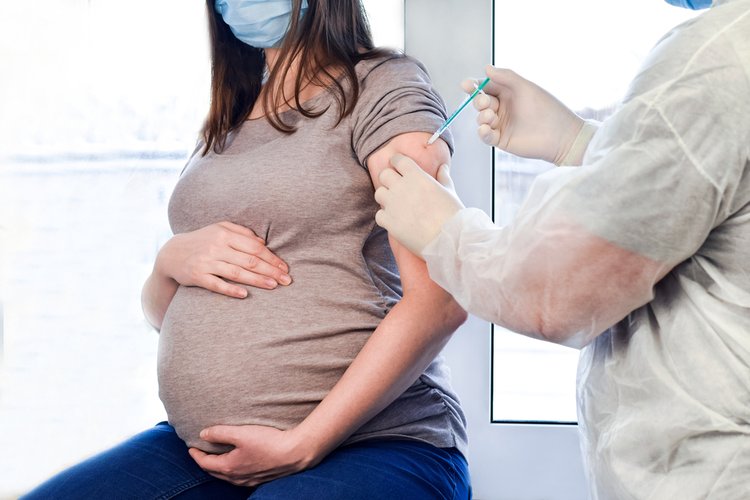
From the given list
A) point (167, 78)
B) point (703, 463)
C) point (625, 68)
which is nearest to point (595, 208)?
point (703, 463)

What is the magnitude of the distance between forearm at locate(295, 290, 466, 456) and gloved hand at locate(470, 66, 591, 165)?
0.25 metres

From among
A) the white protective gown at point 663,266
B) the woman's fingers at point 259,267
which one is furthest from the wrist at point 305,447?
the white protective gown at point 663,266

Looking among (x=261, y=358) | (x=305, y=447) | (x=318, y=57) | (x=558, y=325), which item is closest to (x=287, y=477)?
(x=305, y=447)

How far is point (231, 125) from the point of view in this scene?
4.42 feet

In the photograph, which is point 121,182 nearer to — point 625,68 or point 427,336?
point 427,336

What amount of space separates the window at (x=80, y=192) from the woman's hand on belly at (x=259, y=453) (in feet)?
2.51

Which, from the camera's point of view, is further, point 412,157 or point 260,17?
point 260,17

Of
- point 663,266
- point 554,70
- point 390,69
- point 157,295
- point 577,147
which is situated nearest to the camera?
point 663,266

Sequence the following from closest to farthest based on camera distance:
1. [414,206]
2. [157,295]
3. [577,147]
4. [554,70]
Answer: [414,206] → [577,147] → [157,295] → [554,70]

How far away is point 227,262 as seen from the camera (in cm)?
113

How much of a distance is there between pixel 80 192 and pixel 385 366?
39.7 inches

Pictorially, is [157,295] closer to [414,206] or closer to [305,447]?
[305,447]

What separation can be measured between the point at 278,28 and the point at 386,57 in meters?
0.19

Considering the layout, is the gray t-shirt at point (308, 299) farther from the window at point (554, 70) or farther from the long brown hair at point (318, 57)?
the window at point (554, 70)
